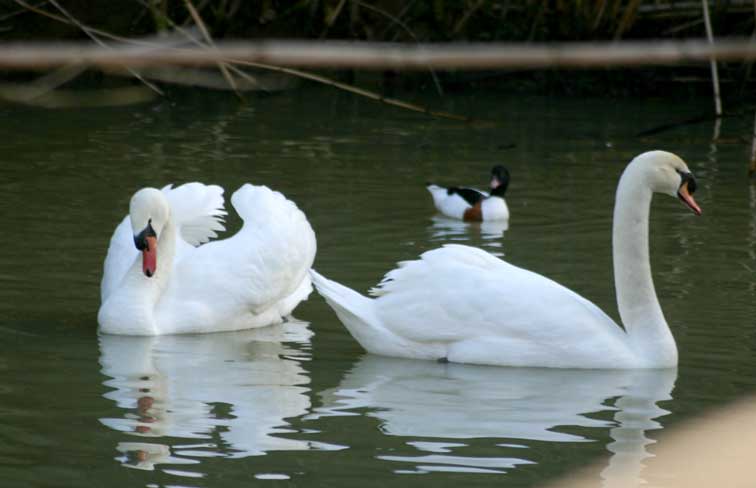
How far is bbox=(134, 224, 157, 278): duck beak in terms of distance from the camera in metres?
7.10

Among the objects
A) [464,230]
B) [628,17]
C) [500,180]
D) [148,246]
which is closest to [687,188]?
[148,246]

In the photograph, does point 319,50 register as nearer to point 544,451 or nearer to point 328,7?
point 544,451

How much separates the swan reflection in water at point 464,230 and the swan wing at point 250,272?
2.80 metres

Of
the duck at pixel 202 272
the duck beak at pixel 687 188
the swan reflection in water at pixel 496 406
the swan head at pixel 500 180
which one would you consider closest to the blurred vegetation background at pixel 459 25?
the swan head at pixel 500 180

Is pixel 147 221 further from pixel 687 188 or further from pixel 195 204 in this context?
pixel 687 188

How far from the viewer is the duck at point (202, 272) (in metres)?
7.22

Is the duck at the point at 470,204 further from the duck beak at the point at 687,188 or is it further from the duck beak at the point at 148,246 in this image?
the duck beak at the point at 687,188

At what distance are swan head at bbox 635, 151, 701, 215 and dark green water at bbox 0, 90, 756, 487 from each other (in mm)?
832

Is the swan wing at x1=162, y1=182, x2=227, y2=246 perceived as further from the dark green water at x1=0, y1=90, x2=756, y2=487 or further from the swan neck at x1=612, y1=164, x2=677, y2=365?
the swan neck at x1=612, y1=164, x2=677, y2=365

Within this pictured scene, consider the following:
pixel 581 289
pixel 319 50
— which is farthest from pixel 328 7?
pixel 319 50

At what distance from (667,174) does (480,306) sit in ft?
3.62

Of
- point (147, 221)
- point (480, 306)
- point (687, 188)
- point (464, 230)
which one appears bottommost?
point (464, 230)

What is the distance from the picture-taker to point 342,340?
7266mm

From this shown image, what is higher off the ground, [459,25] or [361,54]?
[459,25]
